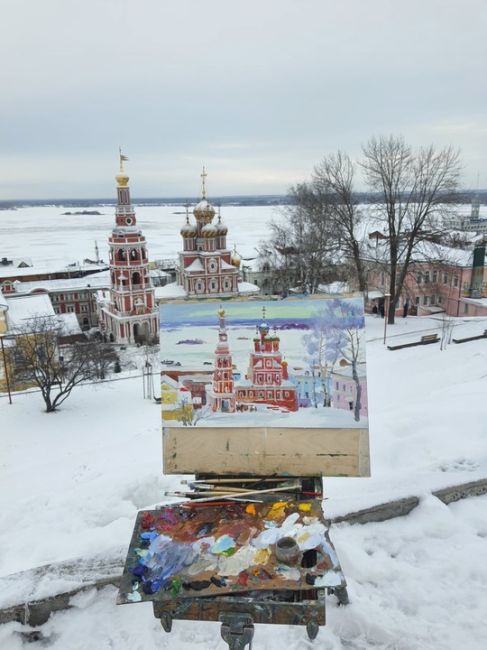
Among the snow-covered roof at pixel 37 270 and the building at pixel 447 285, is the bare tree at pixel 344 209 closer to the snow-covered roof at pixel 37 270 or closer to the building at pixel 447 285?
the building at pixel 447 285

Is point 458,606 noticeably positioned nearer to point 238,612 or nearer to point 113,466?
point 238,612

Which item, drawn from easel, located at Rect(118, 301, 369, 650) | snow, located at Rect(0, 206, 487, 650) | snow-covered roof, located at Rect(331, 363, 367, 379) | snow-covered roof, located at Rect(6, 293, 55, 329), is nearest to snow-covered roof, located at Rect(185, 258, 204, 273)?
snow-covered roof, located at Rect(6, 293, 55, 329)

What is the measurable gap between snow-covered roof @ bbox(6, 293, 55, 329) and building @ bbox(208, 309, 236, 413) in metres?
27.4

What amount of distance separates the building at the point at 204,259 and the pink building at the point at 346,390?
26.9m

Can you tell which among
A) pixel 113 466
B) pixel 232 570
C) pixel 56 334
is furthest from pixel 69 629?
pixel 56 334

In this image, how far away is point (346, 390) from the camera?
3383 millimetres

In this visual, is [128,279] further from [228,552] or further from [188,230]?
[228,552]

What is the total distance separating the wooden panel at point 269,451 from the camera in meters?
3.38

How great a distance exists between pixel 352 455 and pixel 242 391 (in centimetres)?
92

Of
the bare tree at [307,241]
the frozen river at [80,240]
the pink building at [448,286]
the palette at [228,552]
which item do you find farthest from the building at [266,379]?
the frozen river at [80,240]

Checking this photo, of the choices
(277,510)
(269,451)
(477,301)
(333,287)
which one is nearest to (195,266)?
(333,287)

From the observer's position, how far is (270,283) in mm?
→ 34344

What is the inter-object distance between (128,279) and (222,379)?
93.0ft

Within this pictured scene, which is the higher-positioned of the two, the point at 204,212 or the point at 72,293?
the point at 204,212
